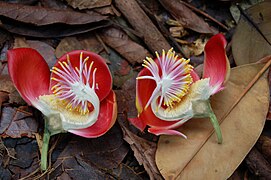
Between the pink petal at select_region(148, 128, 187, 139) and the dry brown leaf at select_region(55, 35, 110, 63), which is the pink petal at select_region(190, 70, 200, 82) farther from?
the dry brown leaf at select_region(55, 35, 110, 63)

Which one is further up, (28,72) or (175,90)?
(28,72)

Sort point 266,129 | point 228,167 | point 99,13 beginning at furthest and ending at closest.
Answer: point 99,13 < point 266,129 < point 228,167

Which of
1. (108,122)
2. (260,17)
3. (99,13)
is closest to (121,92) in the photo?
(108,122)

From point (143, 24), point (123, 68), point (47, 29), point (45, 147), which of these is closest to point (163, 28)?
point (143, 24)

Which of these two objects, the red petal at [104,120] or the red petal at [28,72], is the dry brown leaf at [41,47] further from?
the red petal at [104,120]

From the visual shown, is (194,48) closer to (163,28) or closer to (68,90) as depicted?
(163,28)

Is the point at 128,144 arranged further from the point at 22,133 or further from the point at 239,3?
Answer: the point at 239,3
